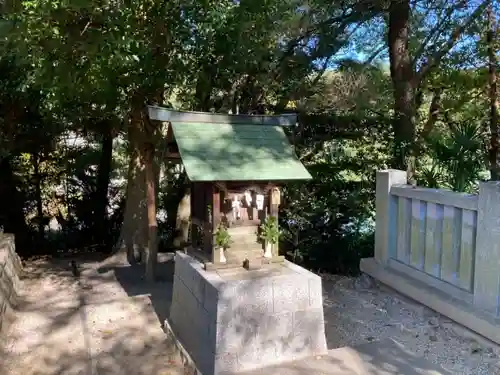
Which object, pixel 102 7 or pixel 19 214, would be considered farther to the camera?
pixel 19 214

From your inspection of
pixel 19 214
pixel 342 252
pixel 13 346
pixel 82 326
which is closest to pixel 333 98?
pixel 342 252

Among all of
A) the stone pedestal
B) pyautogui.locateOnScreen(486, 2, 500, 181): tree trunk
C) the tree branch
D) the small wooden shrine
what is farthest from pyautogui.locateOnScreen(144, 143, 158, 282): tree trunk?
pyautogui.locateOnScreen(486, 2, 500, 181): tree trunk

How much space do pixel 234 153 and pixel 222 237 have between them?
0.67m

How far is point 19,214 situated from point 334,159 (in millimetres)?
5744

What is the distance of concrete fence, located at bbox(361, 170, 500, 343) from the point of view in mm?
3176

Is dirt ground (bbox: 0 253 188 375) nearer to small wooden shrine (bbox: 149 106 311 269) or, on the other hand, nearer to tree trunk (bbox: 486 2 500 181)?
small wooden shrine (bbox: 149 106 311 269)

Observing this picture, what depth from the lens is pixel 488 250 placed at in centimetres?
318

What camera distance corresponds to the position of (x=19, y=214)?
783cm

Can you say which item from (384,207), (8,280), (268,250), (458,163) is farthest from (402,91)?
(8,280)

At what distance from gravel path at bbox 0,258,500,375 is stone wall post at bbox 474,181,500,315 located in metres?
0.33

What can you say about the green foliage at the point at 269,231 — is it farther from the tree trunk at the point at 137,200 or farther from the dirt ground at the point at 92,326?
the tree trunk at the point at 137,200

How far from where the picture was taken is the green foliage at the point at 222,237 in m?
3.30

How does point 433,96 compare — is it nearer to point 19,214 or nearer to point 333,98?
point 333,98

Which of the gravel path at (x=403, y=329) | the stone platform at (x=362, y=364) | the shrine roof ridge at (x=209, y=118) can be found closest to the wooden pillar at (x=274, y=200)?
the shrine roof ridge at (x=209, y=118)
